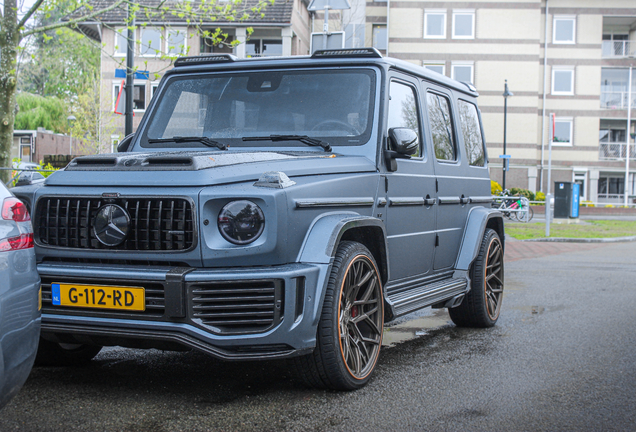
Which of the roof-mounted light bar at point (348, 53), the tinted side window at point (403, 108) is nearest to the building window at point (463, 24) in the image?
the tinted side window at point (403, 108)

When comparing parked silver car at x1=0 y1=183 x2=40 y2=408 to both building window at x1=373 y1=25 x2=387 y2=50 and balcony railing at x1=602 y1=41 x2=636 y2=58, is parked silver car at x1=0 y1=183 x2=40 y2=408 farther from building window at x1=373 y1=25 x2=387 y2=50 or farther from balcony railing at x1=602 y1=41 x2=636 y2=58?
balcony railing at x1=602 y1=41 x2=636 y2=58

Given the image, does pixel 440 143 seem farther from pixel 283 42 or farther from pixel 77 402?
pixel 283 42

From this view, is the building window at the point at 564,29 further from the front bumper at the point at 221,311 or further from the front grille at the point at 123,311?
the front grille at the point at 123,311

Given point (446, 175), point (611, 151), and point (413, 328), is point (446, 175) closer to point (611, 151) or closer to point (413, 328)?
point (413, 328)

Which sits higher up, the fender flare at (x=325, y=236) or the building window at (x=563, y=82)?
the building window at (x=563, y=82)

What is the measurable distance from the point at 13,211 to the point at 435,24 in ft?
148

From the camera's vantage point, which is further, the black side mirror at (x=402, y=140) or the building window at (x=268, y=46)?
the building window at (x=268, y=46)

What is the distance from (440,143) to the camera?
20.0ft

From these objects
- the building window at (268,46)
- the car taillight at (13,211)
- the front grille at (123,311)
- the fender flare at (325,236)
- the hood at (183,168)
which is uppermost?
the building window at (268,46)

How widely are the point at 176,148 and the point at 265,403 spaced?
1.87 metres

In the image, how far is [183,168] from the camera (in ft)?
12.6

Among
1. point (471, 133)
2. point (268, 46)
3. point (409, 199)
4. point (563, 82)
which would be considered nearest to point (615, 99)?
point (563, 82)

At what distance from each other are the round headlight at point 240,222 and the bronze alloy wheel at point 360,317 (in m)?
0.64

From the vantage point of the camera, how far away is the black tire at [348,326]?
4.01m
